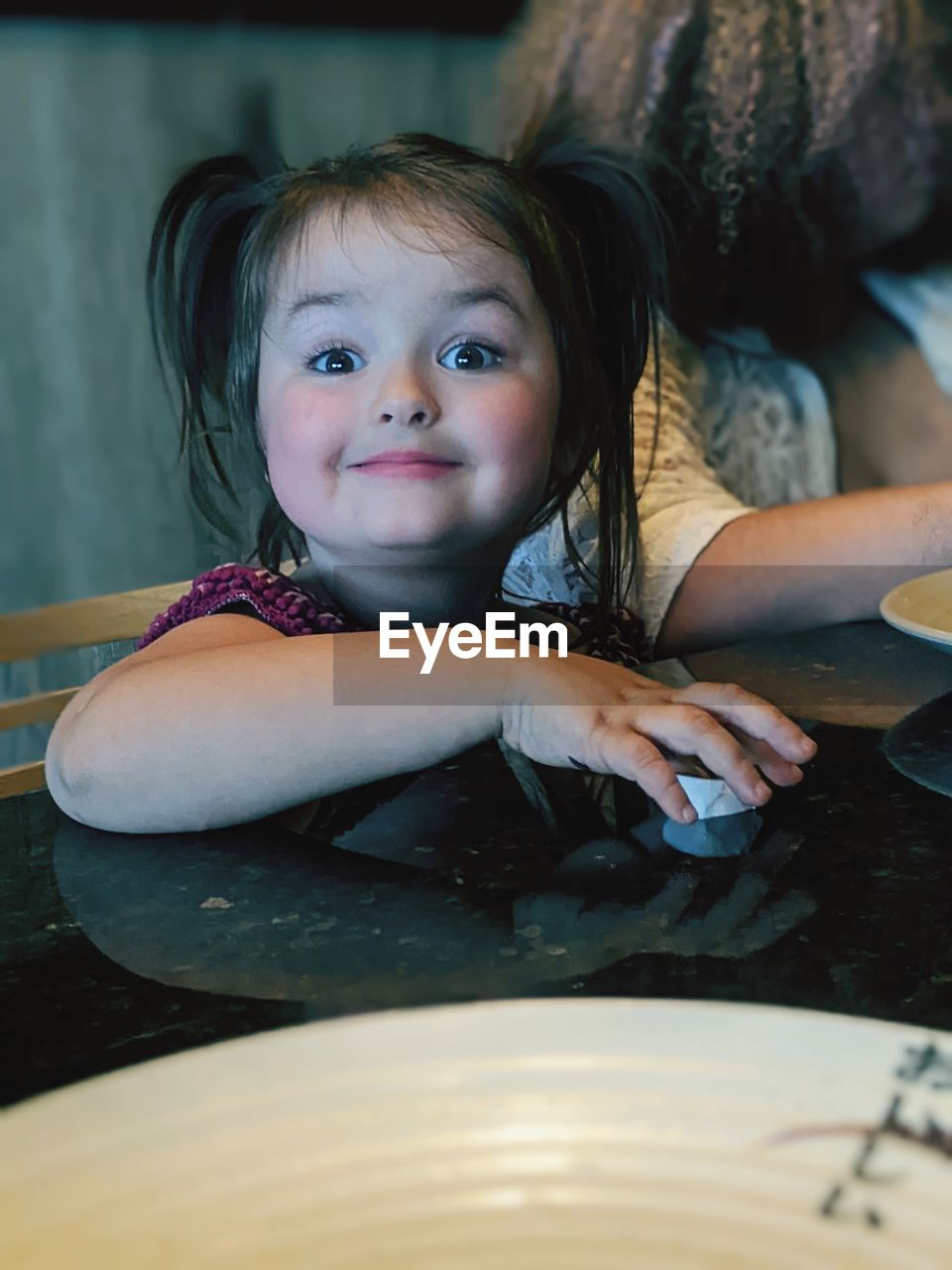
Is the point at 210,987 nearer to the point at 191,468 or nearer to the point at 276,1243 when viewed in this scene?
the point at 276,1243

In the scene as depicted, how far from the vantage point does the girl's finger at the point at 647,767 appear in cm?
50

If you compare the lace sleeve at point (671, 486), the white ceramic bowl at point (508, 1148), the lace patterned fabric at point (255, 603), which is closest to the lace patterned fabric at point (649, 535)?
the lace sleeve at point (671, 486)

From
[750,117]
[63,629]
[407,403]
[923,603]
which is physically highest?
[750,117]

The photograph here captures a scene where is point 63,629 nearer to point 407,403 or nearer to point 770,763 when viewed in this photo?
point 407,403

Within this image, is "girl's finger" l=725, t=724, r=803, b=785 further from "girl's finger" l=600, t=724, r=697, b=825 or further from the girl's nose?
the girl's nose

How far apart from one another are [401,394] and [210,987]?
0.44m

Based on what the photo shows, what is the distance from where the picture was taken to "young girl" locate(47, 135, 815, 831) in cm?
56

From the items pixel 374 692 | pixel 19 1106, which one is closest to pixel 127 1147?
pixel 19 1106

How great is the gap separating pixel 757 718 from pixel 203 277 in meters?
0.56

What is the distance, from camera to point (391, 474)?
2.59 feet

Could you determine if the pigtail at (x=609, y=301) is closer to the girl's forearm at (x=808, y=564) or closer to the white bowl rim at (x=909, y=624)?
the girl's forearm at (x=808, y=564)

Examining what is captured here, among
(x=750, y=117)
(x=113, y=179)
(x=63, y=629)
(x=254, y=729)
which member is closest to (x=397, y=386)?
(x=254, y=729)

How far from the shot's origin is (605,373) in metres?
1.00

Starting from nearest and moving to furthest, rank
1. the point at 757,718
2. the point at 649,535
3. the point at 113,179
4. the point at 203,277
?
the point at 757,718
the point at 203,277
the point at 649,535
the point at 113,179
